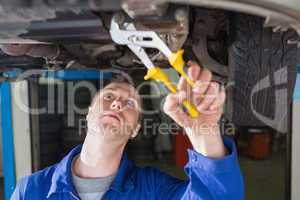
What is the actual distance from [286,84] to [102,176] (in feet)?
2.00

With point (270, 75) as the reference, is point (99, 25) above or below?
above

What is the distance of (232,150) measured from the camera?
84 centimetres

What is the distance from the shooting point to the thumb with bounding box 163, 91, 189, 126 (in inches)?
25.6

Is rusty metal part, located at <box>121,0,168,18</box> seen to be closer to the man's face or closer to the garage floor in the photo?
the man's face

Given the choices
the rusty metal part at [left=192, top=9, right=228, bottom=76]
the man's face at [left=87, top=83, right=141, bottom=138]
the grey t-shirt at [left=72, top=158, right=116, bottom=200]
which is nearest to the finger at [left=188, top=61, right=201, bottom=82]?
the rusty metal part at [left=192, top=9, right=228, bottom=76]

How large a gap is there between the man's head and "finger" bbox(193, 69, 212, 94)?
1.42 feet

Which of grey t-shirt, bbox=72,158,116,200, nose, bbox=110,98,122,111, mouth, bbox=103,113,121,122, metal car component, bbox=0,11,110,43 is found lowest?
grey t-shirt, bbox=72,158,116,200

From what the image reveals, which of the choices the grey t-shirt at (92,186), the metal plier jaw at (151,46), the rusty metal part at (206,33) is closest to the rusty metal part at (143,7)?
the metal plier jaw at (151,46)

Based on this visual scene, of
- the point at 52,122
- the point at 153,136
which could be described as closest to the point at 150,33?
the point at 52,122

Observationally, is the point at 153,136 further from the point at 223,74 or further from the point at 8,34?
the point at 8,34

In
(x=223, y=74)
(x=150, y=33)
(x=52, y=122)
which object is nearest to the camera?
(x=150, y=33)

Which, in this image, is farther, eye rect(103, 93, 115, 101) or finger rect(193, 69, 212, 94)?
eye rect(103, 93, 115, 101)

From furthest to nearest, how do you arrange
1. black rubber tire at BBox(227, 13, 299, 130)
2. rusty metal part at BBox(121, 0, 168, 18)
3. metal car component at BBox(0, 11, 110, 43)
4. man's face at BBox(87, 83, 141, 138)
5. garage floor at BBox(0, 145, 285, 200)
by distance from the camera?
1. garage floor at BBox(0, 145, 285, 200)
2. man's face at BBox(87, 83, 141, 138)
3. black rubber tire at BBox(227, 13, 299, 130)
4. metal car component at BBox(0, 11, 110, 43)
5. rusty metal part at BBox(121, 0, 168, 18)

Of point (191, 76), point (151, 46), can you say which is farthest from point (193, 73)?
point (151, 46)
